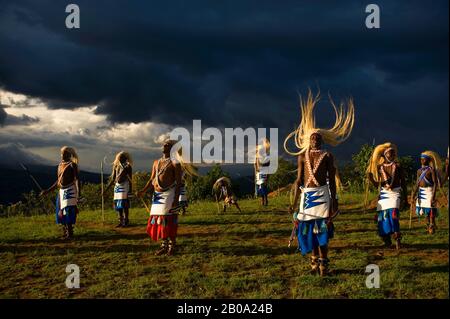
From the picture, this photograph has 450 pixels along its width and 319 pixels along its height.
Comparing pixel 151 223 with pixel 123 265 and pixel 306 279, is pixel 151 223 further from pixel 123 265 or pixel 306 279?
pixel 306 279

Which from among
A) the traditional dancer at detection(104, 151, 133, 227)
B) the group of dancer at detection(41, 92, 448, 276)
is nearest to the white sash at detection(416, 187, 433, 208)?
the group of dancer at detection(41, 92, 448, 276)

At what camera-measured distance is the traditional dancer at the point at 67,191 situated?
11367 mm

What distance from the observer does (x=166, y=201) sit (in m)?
9.45

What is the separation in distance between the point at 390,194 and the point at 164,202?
4936 millimetres

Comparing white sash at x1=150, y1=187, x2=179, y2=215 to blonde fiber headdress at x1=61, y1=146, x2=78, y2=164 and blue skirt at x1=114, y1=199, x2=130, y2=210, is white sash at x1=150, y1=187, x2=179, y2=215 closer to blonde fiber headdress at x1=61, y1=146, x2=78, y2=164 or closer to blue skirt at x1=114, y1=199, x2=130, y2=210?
blonde fiber headdress at x1=61, y1=146, x2=78, y2=164

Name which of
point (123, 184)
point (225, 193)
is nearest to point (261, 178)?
point (225, 193)

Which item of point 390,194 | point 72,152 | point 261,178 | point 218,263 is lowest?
point 218,263

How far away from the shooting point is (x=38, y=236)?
11938 millimetres

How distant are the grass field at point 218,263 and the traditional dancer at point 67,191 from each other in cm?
53

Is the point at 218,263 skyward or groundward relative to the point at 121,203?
groundward

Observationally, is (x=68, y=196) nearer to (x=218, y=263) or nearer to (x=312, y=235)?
(x=218, y=263)

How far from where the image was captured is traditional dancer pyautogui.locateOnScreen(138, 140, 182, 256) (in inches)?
369

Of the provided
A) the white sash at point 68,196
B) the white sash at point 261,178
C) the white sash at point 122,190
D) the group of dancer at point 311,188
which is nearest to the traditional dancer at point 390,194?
the group of dancer at point 311,188

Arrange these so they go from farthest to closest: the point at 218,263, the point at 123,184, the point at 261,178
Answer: the point at 261,178, the point at 123,184, the point at 218,263
